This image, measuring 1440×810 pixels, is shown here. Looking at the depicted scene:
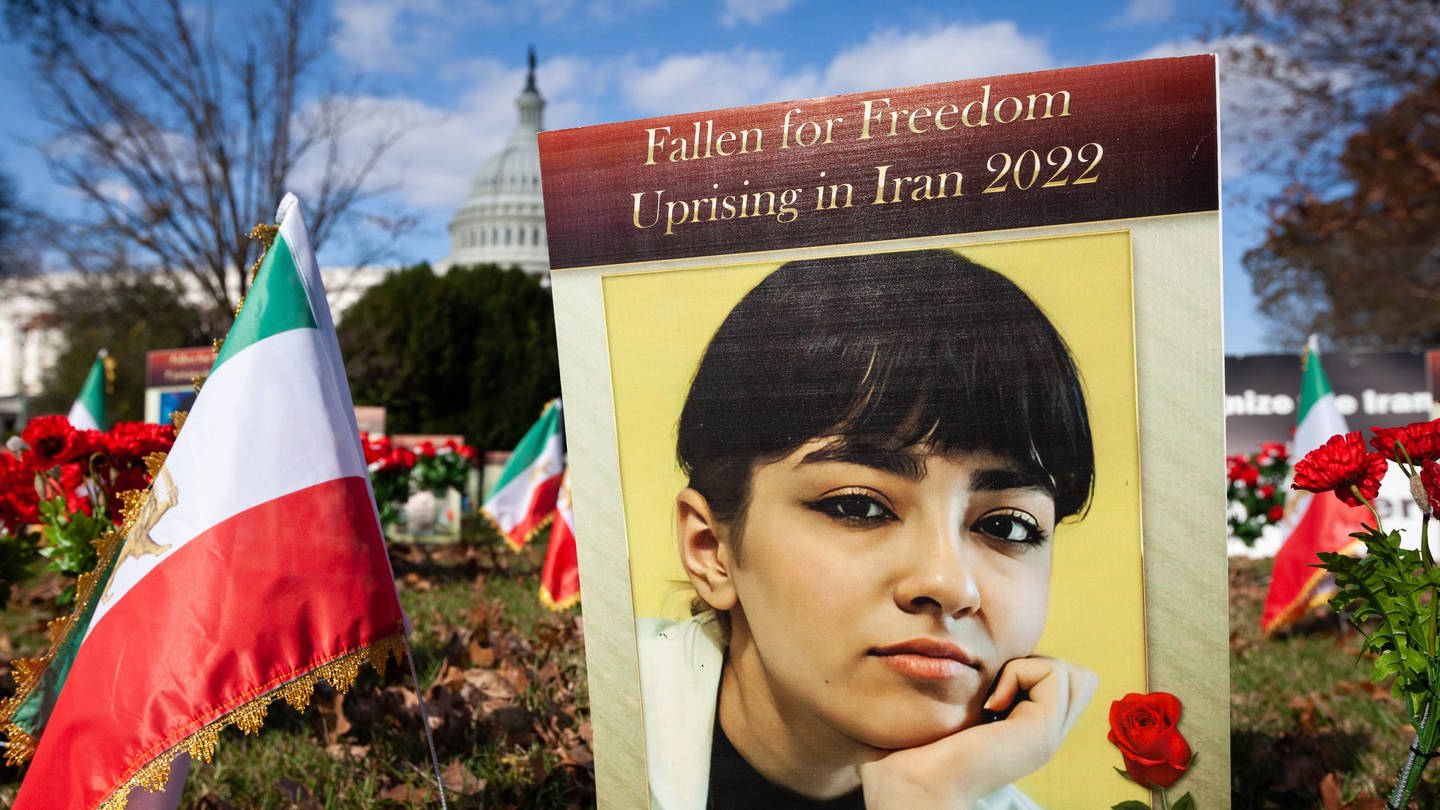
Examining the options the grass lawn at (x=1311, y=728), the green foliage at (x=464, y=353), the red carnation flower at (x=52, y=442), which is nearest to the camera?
the grass lawn at (x=1311, y=728)

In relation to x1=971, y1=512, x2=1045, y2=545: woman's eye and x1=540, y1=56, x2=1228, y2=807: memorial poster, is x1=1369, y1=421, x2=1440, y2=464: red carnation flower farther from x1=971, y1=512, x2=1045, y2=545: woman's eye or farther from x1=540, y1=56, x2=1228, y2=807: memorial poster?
x1=971, y1=512, x2=1045, y2=545: woman's eye

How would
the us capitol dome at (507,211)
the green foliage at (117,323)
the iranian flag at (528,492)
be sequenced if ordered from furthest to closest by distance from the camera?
1. the us capitol dome at (507,211)
2. the green foliage at (117,323)
3. the iranian flag at (528,492)

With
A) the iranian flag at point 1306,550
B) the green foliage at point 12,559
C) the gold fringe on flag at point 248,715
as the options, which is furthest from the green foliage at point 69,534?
the iranian flag at point 1306,550

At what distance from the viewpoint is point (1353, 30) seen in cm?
1488

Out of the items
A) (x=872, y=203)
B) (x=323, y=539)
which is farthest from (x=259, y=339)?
(x=872, y=203)

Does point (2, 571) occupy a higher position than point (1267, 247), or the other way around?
point (1267, 247)

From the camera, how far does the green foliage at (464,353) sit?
27938 millimetres

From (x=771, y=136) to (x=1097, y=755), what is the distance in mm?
1689

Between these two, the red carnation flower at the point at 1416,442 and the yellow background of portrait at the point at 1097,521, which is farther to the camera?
the yellow background of portrait at the point at 1097,521

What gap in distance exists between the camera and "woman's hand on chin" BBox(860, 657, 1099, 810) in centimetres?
262

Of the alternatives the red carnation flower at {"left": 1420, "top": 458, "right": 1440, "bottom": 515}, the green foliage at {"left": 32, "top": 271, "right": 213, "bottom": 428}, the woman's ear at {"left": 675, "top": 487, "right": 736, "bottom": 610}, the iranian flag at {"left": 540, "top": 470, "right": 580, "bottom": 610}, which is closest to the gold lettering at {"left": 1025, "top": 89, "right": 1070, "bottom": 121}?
the red carnation flower at {"left": 1420, "top": 458, "right": 1440, "bottom": 515}

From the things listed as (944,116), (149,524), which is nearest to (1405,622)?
(944,116)

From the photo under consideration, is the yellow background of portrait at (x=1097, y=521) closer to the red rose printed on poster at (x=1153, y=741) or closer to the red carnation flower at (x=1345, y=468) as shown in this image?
the red rose printed on poster at (x=1153, y=741)

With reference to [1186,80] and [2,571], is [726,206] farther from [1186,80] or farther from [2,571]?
[2,571]
